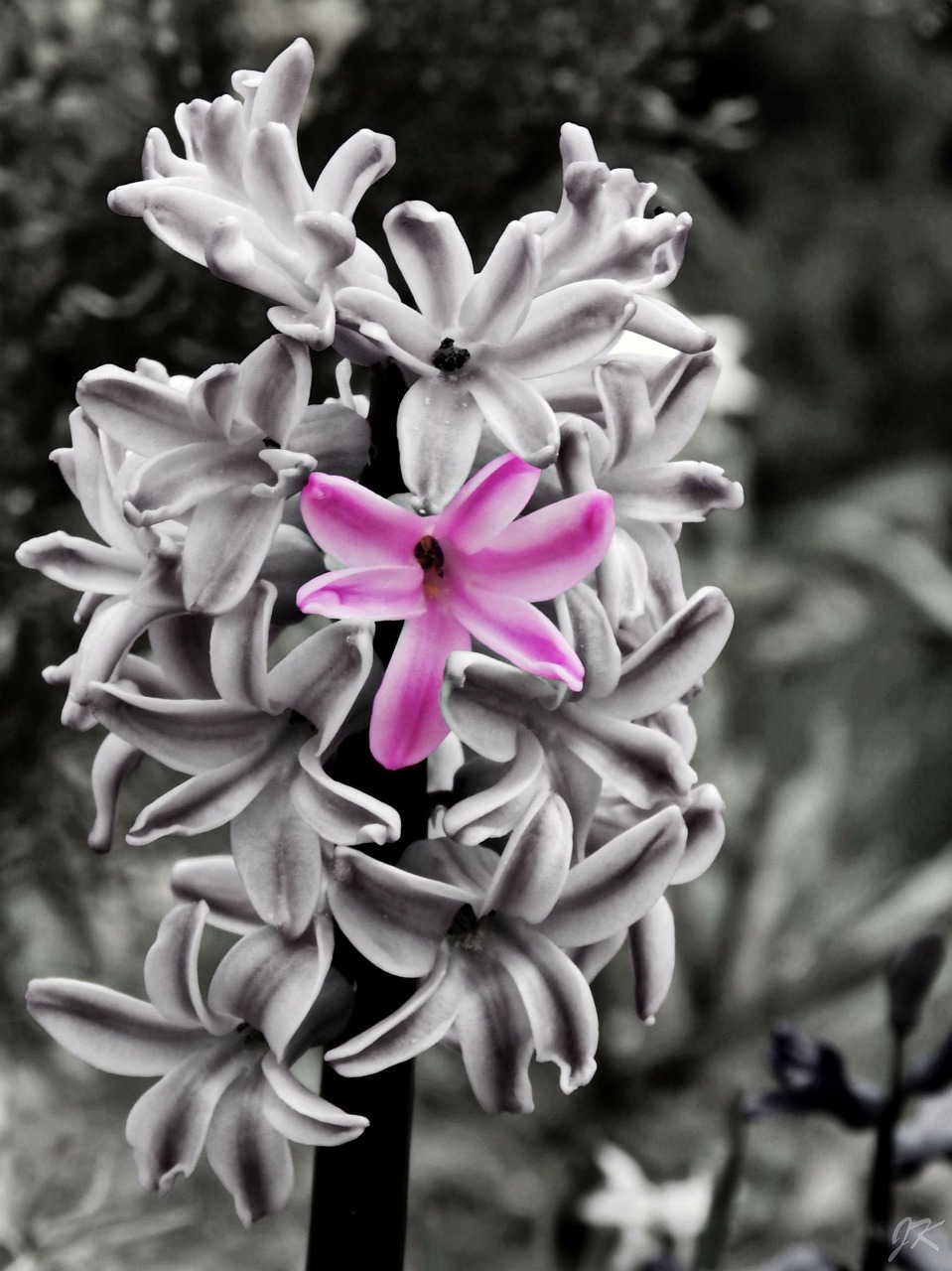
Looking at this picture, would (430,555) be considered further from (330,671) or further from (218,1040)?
(218,1040)

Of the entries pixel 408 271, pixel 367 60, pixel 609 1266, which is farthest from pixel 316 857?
pixel 367 60

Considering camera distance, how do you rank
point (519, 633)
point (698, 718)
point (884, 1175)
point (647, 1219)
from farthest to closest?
point (698, 718), point (647, 1219), point (884, 1175), point (519, 633)

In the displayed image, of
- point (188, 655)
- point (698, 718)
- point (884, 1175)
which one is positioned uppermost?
point (188, 655)

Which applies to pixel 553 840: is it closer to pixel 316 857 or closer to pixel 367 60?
pixel 316 857

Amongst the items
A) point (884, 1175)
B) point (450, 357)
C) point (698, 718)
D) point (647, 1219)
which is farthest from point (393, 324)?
point (698, 718)

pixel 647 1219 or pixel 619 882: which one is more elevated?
pixel 619 882

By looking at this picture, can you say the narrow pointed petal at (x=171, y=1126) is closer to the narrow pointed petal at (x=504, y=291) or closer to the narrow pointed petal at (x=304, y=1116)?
the narrow pointed petal at (x=304, y=1116)

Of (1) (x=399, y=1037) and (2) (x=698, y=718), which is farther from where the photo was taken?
(2) (x=698, y=718)
